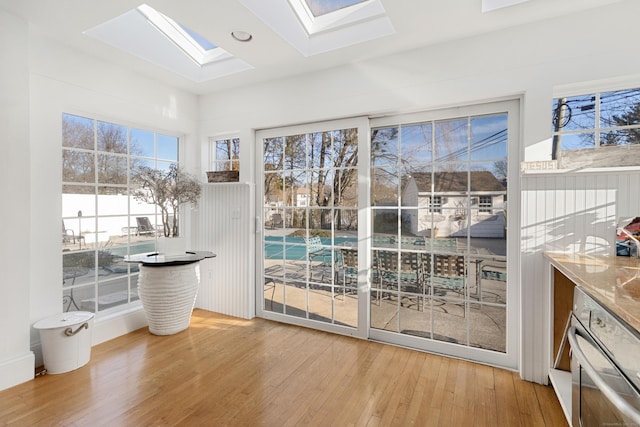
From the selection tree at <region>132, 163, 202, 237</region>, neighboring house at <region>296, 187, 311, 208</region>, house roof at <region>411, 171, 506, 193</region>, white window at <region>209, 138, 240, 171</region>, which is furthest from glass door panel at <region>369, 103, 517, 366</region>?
tree at <region>132, 163, 202, 237</region>

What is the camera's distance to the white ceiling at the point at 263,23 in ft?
6.57

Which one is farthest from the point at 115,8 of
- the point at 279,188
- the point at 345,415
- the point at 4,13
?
the point at 345,415

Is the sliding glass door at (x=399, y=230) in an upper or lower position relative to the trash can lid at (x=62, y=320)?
upper

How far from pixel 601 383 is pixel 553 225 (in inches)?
52.3

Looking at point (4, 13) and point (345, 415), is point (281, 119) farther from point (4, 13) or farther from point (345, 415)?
point (345, 415)

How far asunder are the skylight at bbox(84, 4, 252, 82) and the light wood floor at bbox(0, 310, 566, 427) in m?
2.62

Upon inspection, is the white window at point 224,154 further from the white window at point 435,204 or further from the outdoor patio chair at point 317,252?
the white window at point 435,204

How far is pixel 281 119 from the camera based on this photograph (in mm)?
3164

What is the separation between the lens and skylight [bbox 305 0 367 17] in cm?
235

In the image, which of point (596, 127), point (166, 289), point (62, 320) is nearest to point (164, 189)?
point (166, 289)

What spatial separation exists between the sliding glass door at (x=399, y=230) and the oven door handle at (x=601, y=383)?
100cm

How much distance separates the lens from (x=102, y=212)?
9.63ft

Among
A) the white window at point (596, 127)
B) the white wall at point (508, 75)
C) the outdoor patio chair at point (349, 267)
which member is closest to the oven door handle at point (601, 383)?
the white wall at point (508, 75)

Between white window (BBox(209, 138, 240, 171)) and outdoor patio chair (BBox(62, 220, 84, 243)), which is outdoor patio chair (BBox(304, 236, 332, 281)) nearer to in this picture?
white window (BBox(209, 138, 240, 171))
